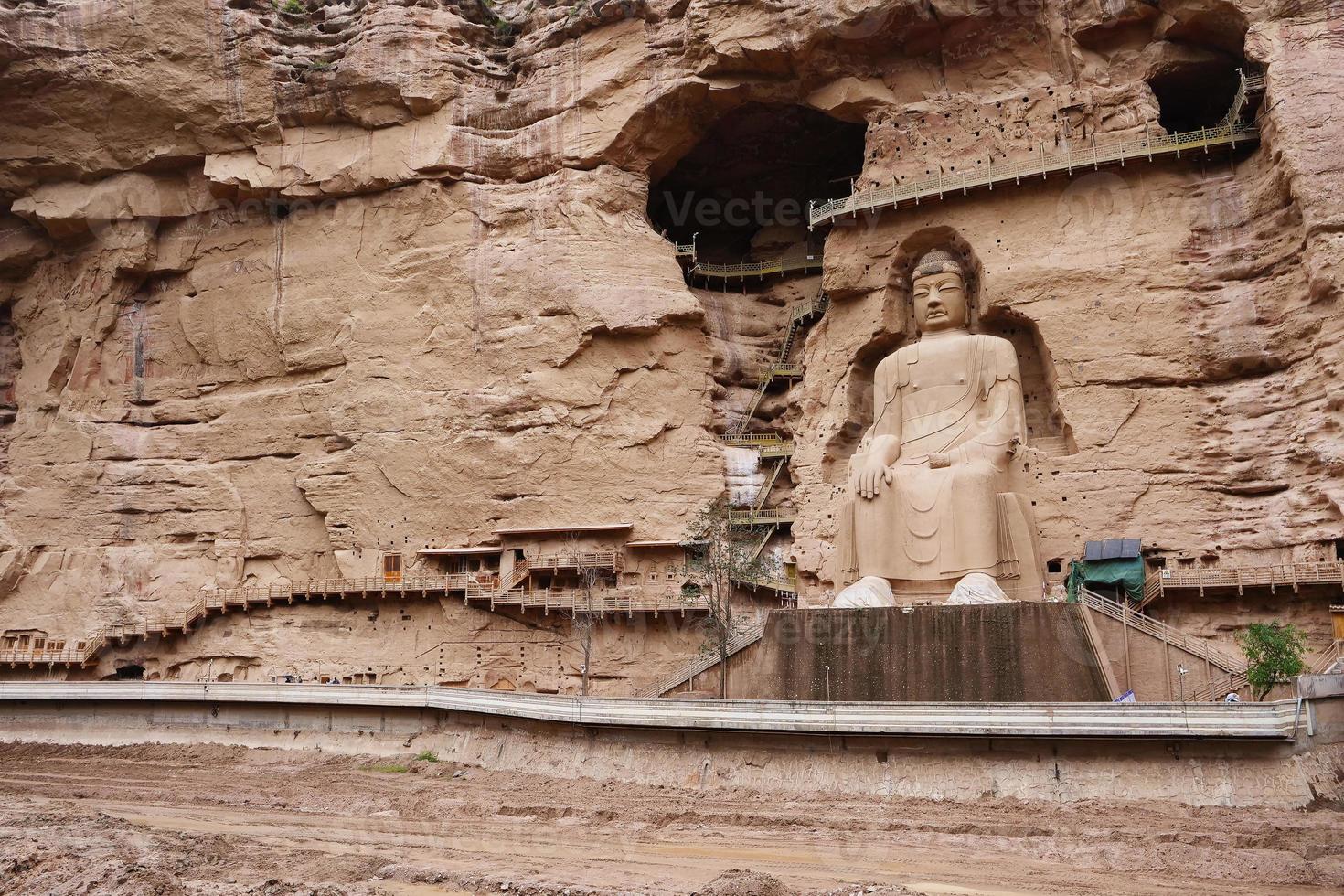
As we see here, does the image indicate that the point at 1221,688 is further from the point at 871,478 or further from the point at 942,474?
the point at 871,478

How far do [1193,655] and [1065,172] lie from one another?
1055cm

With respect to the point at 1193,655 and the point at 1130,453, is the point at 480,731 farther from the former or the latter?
the point at 1130,453

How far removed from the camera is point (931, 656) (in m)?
17.4

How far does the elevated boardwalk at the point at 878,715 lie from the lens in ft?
45.0

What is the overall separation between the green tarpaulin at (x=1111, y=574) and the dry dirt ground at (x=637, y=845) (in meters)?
7.72

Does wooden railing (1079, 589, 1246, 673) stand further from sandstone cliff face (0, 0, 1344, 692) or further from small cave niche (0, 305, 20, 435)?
small cave niche (0, 305, 20, 435)

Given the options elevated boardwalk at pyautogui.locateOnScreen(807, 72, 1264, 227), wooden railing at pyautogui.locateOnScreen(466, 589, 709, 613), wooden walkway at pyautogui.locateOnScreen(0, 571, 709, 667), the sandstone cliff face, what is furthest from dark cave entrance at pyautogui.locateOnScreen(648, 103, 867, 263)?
wooden walkway at pyautogui.locateOnScreen(0, 571, 709, 667)

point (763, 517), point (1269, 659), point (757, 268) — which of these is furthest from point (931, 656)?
point (757, 268)

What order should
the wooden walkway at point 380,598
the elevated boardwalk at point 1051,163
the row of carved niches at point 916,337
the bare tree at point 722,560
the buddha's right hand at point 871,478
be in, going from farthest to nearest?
the wooden walkway at point 380,598, the row of carved niches at point 916,337, the bare tree at point 722,560, the elevated boardwalk at point 1051,163, the buddha's right hand at point 871,478

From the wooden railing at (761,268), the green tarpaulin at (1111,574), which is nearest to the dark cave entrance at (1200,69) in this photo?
the wooden railing at (761,268)

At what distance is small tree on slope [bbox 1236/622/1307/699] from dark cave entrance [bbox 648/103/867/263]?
16.9m

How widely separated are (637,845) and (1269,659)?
8.93 metres

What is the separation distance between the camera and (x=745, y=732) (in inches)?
644

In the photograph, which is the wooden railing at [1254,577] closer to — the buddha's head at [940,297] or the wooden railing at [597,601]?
the buddha's head at [940,297]
